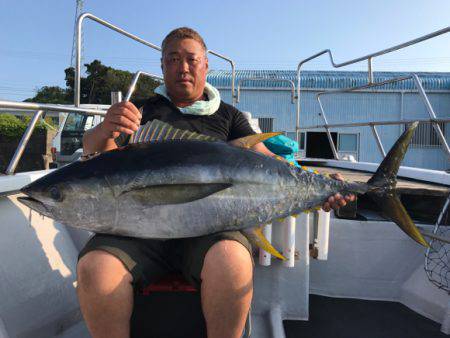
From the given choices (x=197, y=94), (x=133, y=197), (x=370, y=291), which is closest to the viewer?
(x=133, y=197)

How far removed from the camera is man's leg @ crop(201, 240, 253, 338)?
4.91 ft

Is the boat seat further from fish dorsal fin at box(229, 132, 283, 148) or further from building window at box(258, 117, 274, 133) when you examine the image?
building window at box(258, 117, 274, 133)

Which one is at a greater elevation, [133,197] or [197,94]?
[197,94]

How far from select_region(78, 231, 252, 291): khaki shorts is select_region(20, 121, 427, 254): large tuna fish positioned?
6 cm

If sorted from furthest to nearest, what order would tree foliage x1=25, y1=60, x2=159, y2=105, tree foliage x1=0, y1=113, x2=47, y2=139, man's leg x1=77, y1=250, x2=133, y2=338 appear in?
tree foliage x1=25, y1=60, x2=159, y2=105, tree foliage x1=0, y1=113, x2=47, y2=139, man's leg x1=77, y1=250, x2=133, y2=338

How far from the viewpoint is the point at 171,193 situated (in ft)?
4.95

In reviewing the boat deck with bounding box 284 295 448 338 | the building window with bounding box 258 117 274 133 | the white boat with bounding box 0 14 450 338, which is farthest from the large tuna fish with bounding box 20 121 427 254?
the building window with bounding box 258 117 274 133

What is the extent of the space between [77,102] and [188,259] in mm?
1572

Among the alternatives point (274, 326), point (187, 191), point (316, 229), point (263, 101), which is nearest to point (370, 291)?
point (316, 229)

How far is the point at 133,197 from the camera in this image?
4.84 ft

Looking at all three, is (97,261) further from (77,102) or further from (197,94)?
(77,102)

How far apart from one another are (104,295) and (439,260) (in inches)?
101

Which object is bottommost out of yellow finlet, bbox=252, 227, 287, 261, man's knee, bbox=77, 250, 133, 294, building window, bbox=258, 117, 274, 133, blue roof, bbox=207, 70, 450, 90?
man's knee, bbox=77, 250, 133, 294

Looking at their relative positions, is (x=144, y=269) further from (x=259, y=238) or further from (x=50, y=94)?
(x=50, y=94)
